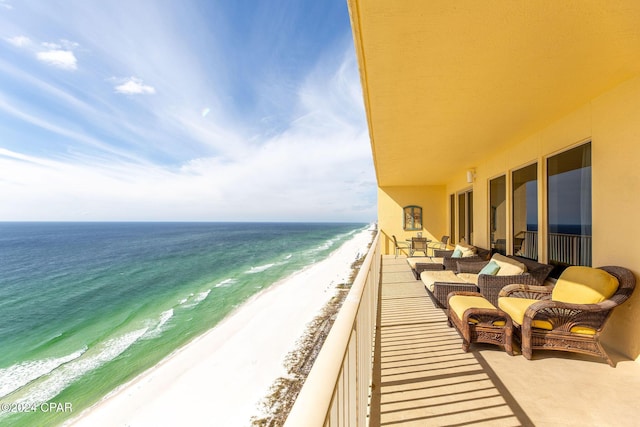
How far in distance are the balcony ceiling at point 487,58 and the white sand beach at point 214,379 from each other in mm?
4952

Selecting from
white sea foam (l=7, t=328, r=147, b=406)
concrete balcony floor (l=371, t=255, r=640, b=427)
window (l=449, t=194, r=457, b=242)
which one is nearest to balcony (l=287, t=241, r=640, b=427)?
concrete balcony floor (l=371, t=255, r=640, b=427)

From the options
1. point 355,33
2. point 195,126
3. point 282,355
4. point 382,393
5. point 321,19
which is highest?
point 321,19

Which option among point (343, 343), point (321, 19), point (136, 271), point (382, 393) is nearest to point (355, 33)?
point (343, 343)

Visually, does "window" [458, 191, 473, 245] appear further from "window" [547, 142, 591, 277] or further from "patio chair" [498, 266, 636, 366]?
"patio chair" [498, 266, 636, 366]

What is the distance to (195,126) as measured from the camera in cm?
1225

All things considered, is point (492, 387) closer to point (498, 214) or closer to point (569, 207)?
point (569, 207)

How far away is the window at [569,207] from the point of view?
3.05m

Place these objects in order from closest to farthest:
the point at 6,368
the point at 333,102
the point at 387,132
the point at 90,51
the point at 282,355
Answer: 1. the point at 387,132
2. the point at 282,355
3. the point at 333,102
4. the point at 6,368
5. the point at 90,51

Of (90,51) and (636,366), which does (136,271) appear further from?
(636,366)

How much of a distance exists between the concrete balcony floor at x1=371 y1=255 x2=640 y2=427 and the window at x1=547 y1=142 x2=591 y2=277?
132cm

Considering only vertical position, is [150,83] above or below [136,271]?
above

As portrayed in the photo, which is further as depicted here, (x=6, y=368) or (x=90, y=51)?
(x=90, y=51)

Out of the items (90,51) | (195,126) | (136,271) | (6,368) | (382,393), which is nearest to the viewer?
(382,393)

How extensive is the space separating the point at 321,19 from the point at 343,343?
8637 mm
